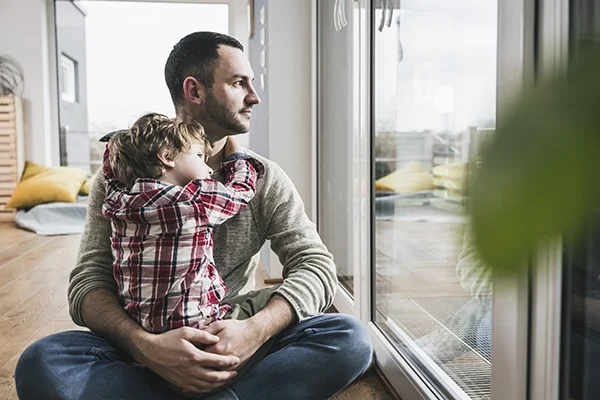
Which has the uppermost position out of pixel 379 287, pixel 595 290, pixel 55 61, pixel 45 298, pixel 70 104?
pixel 55 61

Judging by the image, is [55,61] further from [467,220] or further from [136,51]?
[467,220]

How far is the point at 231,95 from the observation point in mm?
1727

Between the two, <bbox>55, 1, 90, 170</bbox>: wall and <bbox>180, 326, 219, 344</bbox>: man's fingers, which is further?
<bbox>55, 1, 90, 170</bbox>: wall

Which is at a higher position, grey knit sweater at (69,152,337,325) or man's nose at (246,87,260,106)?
man's nose at (246,87,260,106)

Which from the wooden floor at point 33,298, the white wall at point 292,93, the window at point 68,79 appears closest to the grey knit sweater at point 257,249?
the wooden floor at point 33,298

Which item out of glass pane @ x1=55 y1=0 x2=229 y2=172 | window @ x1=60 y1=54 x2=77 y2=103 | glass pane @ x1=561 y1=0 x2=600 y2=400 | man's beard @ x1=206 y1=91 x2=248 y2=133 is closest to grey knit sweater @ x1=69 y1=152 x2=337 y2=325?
man's beard @ x1=206 y1=91 x2=248 y2=133

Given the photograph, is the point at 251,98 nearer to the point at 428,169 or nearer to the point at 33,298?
the point at 428,169

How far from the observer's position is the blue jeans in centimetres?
144

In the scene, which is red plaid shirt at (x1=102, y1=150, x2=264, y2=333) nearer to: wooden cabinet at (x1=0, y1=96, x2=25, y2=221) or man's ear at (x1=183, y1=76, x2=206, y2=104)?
man's ear at (x1=183, y1=76, x2=206, y2=104)

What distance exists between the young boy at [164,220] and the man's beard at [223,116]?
197 mm

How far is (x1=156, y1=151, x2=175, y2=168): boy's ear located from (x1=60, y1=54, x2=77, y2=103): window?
18.3 ft

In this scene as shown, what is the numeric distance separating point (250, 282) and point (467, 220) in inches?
64.8

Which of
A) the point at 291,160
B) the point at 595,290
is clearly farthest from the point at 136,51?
the point at 595,290

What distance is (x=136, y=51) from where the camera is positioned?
22.0ft
